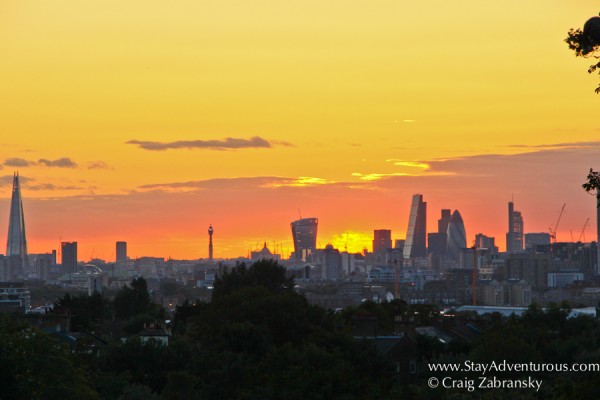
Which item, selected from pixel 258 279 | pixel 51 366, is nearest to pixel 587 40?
pixel 51 366

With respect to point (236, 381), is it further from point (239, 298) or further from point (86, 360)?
point (239, 298)

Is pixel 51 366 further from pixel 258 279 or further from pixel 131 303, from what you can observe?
pixel 131 303

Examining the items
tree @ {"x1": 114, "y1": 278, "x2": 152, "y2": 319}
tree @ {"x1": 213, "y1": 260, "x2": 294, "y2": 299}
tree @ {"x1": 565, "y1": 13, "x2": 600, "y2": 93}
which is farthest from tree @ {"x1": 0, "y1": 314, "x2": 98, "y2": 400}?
tree @ {"x1": 114, "y1": 278, "x2": 152, "y2": 319}

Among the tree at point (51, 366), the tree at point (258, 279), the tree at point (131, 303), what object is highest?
the tree at point (258, 279)

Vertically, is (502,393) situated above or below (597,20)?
below

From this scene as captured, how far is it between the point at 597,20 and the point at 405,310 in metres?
101

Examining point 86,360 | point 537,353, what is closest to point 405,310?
point 537,353

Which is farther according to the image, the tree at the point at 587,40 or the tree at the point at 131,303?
the tree at the point at 131,303

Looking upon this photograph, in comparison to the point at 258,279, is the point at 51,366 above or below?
below

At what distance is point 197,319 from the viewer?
92812mm

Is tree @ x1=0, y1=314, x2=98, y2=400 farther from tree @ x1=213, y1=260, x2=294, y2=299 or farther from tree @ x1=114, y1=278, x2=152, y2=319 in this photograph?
tree @ x1=114, y1=278, x2=152, y2=319

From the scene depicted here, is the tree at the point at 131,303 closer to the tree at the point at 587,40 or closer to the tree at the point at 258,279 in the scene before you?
the tree at the point at 258,279

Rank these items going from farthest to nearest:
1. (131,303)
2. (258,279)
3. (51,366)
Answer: (131,303) → (258,279) → (51,366)

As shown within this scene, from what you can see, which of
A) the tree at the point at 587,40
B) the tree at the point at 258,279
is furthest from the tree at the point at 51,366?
the tree at the point at 258,279
